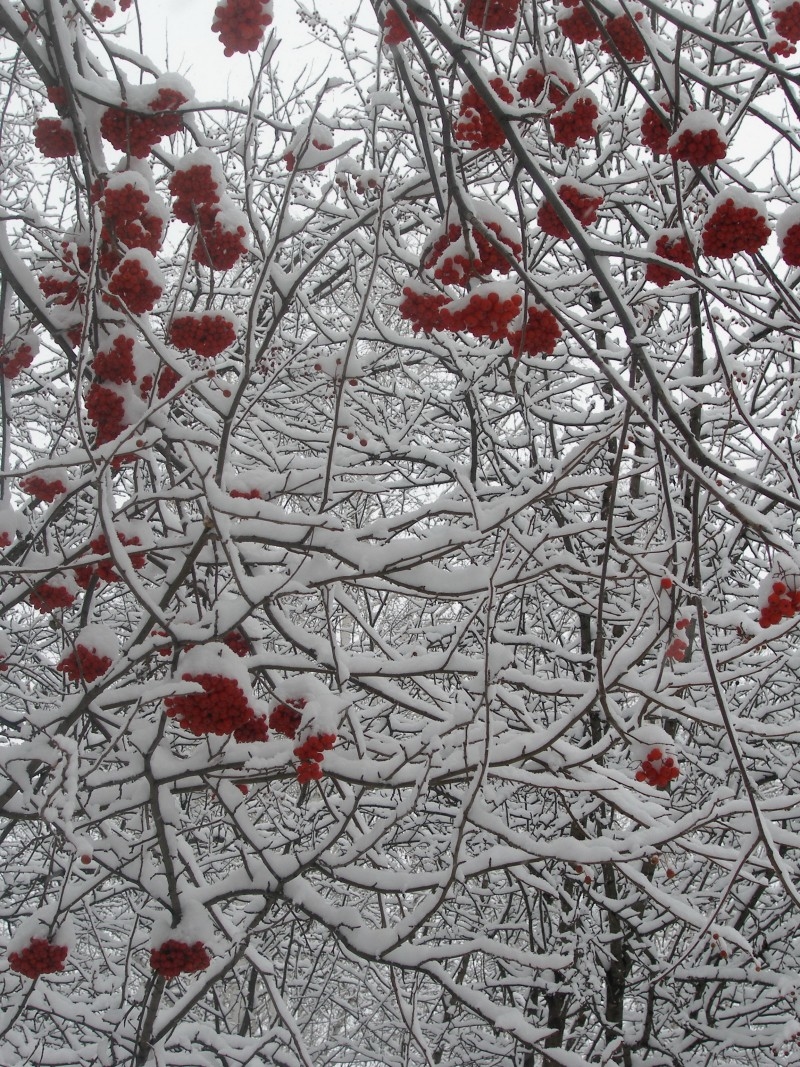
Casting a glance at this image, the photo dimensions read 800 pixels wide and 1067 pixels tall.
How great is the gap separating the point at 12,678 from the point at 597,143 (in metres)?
4.95

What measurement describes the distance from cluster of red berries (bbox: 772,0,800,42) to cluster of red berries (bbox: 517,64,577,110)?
535 mm

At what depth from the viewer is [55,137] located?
235 cm

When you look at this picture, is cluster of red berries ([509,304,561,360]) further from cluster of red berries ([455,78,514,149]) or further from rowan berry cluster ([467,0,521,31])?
rowan berry cluster ([467,0,521,31])

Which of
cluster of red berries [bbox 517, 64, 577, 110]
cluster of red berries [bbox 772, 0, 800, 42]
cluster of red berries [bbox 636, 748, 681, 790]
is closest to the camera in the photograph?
cluster of red berries [bbox 772, 0, 800, 42]

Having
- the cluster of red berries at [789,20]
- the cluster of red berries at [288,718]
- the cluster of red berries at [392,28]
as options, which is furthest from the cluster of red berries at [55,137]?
the cluster of red berries at [789,20]

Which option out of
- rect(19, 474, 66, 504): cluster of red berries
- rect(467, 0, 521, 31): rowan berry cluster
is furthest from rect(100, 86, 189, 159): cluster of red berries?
rect(19, 474, 66, 504): cluster of red berries

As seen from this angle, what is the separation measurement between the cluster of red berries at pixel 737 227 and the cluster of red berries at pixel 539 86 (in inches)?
29.9

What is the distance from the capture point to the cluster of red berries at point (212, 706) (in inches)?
76.5

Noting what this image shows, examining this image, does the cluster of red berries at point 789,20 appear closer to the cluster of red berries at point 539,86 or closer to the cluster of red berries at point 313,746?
the cluster of red berries at point 539,86

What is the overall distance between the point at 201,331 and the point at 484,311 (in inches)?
30.6

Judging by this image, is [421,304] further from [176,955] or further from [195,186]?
[176,955]

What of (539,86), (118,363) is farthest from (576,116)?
(118,363)

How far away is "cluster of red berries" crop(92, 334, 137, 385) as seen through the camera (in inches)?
84.8

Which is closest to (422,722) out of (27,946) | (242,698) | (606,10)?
(27,946)
